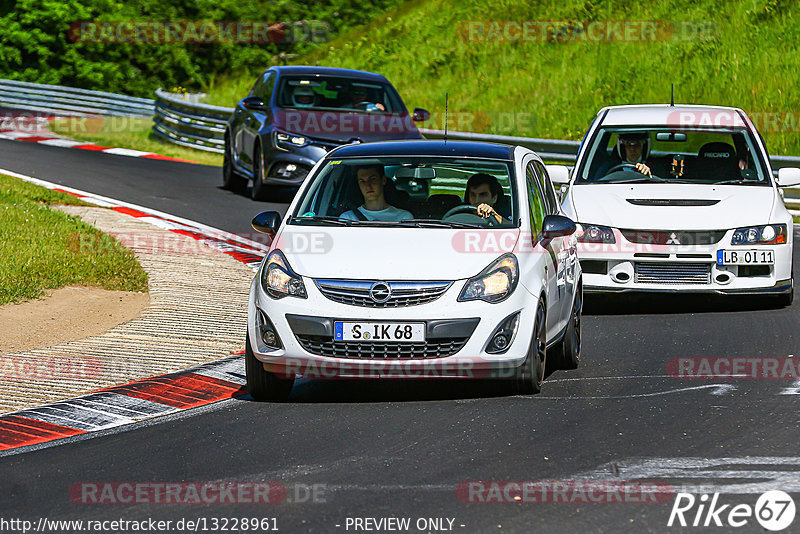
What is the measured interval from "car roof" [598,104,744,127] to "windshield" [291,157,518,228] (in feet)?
13.6

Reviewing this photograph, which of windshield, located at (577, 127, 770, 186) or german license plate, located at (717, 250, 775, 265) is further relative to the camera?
windshield, located at (577, 127, 770, 186)

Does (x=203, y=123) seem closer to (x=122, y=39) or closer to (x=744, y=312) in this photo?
(x=744, y=312)

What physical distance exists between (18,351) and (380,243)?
9.99ft

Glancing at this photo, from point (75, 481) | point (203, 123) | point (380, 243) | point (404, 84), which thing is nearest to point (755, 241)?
point (380, 243)

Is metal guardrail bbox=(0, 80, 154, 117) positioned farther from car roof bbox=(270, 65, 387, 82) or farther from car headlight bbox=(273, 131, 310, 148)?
car headlight bbox=(273, 131, 310, 148)

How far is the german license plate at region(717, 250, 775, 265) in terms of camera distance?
1188cm

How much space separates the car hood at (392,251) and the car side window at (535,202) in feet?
1.03

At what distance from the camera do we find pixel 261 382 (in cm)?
866

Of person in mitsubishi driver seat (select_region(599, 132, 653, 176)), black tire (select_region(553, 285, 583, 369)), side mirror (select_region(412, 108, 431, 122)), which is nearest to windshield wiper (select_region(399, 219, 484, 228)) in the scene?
black tire (select_region(553, 285, 583, 369))

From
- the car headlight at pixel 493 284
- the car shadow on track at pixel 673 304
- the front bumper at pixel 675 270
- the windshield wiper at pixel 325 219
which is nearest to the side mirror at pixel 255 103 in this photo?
the car shadow on track at pixel 673 304

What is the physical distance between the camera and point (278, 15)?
1923 inches
